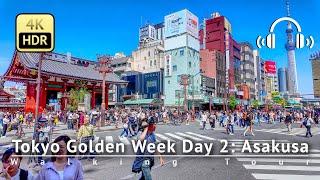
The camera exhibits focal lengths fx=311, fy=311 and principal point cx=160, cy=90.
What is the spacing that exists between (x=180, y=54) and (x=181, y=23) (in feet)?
21.9

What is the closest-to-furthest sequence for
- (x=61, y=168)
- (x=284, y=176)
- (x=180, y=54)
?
(x=61, y=168) → (x=284, y=176) → (x=180, y=54)

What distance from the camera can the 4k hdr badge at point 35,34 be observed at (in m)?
5.09

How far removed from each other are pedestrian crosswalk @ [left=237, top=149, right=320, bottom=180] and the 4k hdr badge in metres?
6.19

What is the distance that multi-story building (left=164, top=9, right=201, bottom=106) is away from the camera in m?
67.3

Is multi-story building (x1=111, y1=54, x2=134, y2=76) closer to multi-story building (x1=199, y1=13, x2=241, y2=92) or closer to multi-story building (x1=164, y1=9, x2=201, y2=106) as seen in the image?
multi-story building (x1=164, y1=9, x2=201, y2=106)

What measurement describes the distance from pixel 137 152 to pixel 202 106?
60.7m

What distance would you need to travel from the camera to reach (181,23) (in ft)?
222

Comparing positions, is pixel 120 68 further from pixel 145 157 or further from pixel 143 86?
pixel 145 157

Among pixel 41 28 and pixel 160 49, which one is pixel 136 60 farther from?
pixel 41 28

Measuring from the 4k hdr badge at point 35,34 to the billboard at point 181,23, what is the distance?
62629 millimetres

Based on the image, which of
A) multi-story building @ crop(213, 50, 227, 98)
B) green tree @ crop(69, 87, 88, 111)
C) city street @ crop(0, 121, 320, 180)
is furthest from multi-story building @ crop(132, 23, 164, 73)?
city street @ crop(0, 121, 320, 180)

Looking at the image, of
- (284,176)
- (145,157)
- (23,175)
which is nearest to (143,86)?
(284,176)

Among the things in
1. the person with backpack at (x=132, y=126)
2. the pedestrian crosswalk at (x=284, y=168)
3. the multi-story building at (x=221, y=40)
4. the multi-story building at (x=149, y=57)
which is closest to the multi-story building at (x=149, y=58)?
the multi-story building at (x=149, y=57)

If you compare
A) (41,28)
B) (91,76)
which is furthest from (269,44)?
(91,76)
